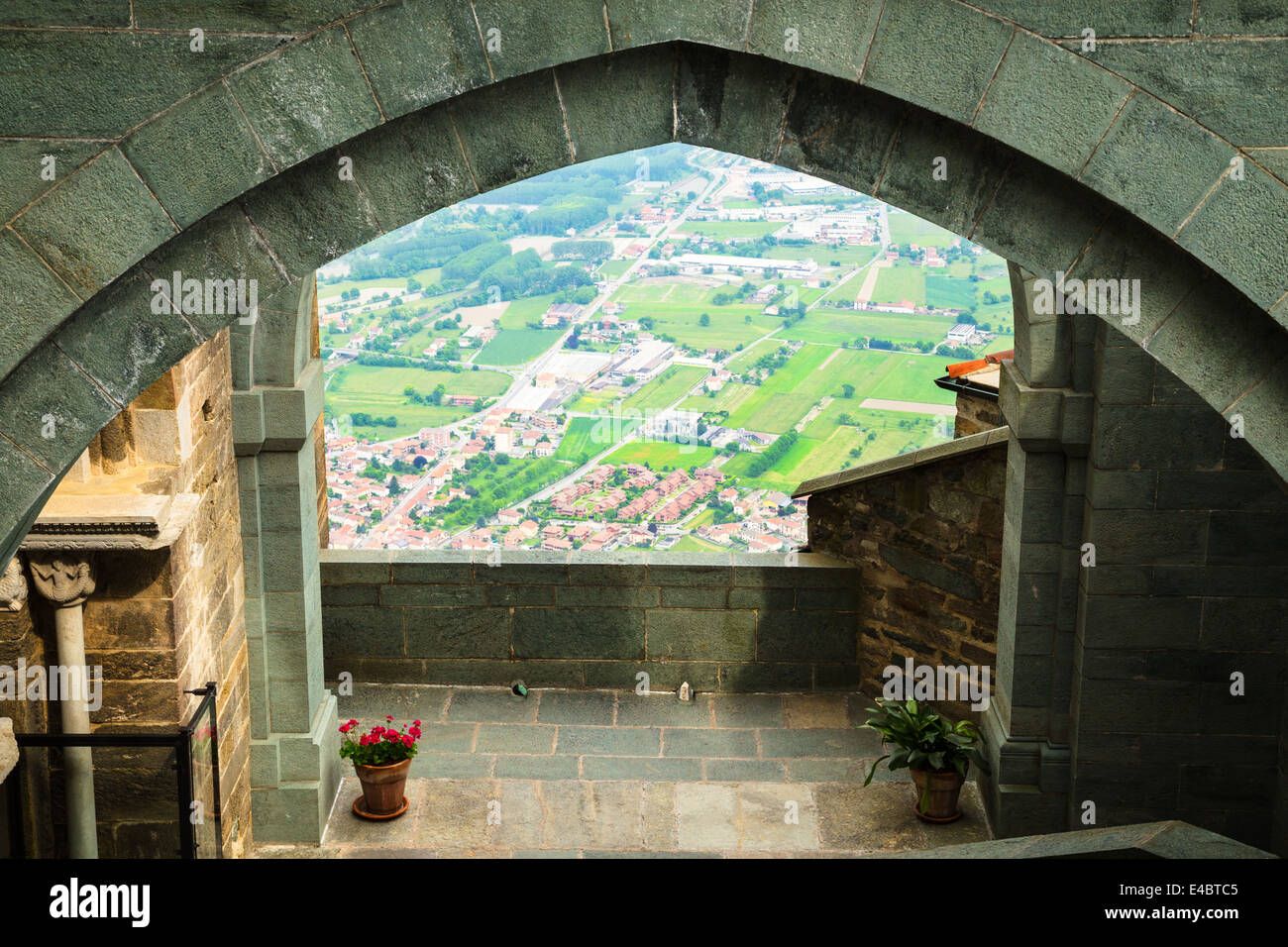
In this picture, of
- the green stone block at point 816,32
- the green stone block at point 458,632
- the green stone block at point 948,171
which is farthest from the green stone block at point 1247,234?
the green stone block at point 458,632

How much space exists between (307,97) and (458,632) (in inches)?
225

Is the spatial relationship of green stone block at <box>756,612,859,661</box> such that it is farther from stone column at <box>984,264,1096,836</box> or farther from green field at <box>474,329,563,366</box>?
green field at <box>474,329,563,366</box>

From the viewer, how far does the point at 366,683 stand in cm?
852

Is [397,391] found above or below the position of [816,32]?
below

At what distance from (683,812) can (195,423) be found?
3.09 m

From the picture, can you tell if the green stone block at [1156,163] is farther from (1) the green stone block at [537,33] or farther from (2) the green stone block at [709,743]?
(2) the green stone block at [709,743]

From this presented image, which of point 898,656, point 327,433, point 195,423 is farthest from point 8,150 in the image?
point 327,433

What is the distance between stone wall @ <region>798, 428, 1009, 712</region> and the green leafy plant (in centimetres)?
72

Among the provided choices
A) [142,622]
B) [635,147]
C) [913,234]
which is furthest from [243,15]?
[913,234]

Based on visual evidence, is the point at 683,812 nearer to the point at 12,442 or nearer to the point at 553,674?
the point at 553,674

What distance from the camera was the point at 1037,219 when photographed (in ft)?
10.6

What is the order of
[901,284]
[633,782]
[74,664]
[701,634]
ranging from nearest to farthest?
1. [74,664]
2. [633,782]
3. [701,634]
4. [901,284]

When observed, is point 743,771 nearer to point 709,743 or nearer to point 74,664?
point 709,743

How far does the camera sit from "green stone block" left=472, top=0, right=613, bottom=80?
9.91 feet
